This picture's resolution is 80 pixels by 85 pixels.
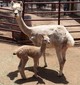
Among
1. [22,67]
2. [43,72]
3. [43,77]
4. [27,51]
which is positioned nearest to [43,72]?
[43,72]

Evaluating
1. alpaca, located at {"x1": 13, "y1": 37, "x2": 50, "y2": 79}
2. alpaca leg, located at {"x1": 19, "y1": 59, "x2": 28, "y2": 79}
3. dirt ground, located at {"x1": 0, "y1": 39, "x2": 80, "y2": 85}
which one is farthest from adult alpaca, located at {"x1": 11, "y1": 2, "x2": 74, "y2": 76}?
alpaca leg, located at {"x1": 19, "y1": 59, "x2": 28, "y2": 79}

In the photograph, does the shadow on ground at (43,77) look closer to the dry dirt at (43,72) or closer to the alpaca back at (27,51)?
the dry dirt at (43,72)

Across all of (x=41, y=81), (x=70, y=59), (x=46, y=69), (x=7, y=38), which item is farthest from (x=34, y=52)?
(x=7, y=38)

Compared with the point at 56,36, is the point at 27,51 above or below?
below

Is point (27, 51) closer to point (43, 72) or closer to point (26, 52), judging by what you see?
point (26, 52)

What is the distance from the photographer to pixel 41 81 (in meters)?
6.33

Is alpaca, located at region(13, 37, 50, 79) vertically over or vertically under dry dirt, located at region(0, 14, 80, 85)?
over

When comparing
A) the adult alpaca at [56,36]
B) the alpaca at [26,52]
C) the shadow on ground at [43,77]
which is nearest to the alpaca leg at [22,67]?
the alpaca at [26,52]

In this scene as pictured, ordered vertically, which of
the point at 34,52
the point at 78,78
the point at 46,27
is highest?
the point at 46,27

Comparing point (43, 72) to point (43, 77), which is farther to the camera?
point (43, 72)

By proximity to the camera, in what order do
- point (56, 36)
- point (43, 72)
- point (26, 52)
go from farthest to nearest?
point (43, 72)
point (56, 36)
point (26, 52)

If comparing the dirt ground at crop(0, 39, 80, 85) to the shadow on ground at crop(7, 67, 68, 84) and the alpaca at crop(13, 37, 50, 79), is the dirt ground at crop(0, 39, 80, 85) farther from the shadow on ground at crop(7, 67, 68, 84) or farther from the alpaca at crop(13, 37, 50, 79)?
the alpaca at crop(13, 37, 50, 79)

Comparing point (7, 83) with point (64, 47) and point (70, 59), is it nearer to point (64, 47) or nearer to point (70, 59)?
point (64, 47)

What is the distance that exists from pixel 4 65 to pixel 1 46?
6.25 ft
